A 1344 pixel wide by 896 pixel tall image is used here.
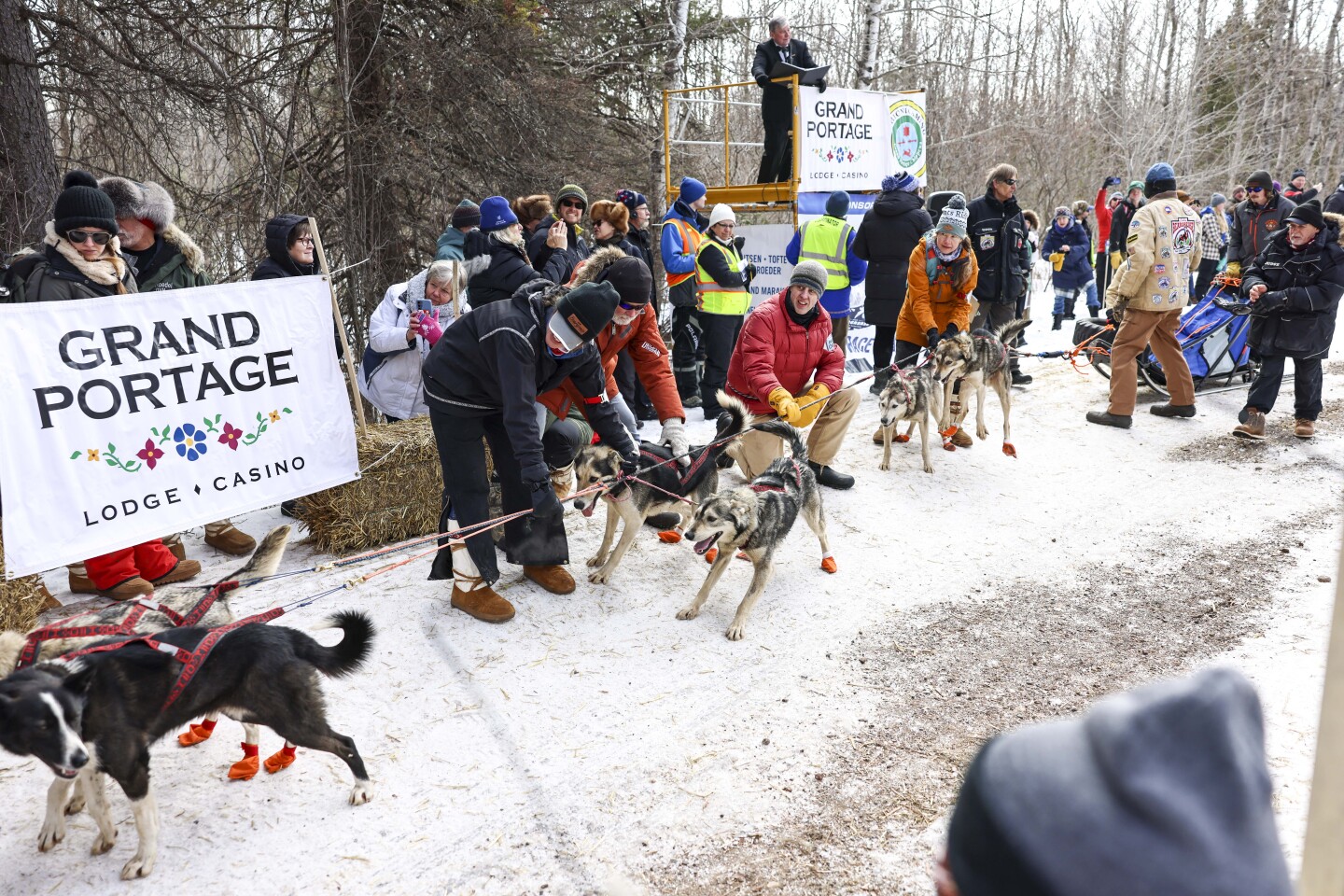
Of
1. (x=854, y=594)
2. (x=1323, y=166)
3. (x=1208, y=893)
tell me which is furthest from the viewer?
(x=1323, y=166)

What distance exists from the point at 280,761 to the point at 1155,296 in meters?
7.45

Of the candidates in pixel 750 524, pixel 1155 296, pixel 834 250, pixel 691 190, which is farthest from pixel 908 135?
pixel 750 524

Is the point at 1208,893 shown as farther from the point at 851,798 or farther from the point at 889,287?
the point at 889,287

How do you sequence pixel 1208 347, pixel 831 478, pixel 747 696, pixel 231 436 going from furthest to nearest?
pixel 1208 347 < pixel 831 478 < pixel 231 436 < pixel 747 696

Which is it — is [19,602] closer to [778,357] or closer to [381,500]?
[381,500]

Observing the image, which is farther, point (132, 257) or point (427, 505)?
point (427, 505)

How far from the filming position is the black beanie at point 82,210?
4.18 metres

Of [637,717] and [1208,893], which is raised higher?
[1208,893]

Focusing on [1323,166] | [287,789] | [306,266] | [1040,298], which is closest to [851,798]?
[287,789]

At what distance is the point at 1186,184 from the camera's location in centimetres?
2173

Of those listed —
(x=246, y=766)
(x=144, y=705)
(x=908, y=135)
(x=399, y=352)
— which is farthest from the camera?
(x=908, y=135)

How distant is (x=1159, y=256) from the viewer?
7289 mm

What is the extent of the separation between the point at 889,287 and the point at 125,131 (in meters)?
6.85

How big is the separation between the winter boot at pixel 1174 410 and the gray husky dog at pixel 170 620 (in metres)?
7.64
